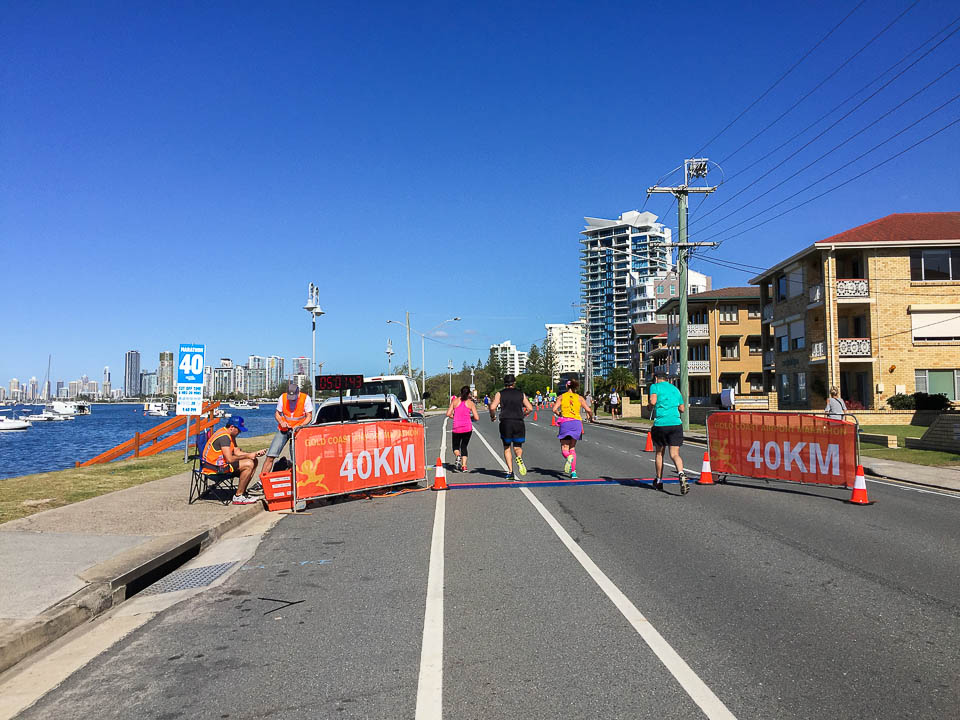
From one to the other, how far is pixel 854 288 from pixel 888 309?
6.27 ft

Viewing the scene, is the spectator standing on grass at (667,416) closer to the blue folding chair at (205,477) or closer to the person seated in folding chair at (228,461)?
the person seated in folding chair at (228,461)

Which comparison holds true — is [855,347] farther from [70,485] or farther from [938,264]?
[70,485]

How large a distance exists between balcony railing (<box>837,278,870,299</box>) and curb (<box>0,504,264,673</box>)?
37224 mm

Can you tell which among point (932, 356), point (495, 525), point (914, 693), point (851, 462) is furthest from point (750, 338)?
point (914, 693)

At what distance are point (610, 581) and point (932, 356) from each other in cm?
3809

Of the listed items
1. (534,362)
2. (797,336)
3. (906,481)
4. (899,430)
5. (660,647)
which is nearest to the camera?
(660,647)

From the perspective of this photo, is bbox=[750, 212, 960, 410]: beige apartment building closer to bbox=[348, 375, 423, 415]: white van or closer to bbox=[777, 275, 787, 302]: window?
bbox=[777, 275, 787, 302]: window

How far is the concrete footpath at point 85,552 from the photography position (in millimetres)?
5762

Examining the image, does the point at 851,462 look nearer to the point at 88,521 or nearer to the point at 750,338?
the point at 88,521

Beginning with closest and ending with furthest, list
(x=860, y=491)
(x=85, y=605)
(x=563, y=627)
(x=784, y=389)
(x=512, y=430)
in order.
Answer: (x=563, y=627) → (x=85, y=605) → (x=860, y=491) → (x=512, y=430) → (x=784, y=389)

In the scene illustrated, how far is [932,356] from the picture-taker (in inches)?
1497

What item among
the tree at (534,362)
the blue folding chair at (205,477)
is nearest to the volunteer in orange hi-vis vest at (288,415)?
the blue folding chair at (205,477)

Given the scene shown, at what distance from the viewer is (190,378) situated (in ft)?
A: 61.9

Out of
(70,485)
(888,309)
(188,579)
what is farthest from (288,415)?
(888,309)
